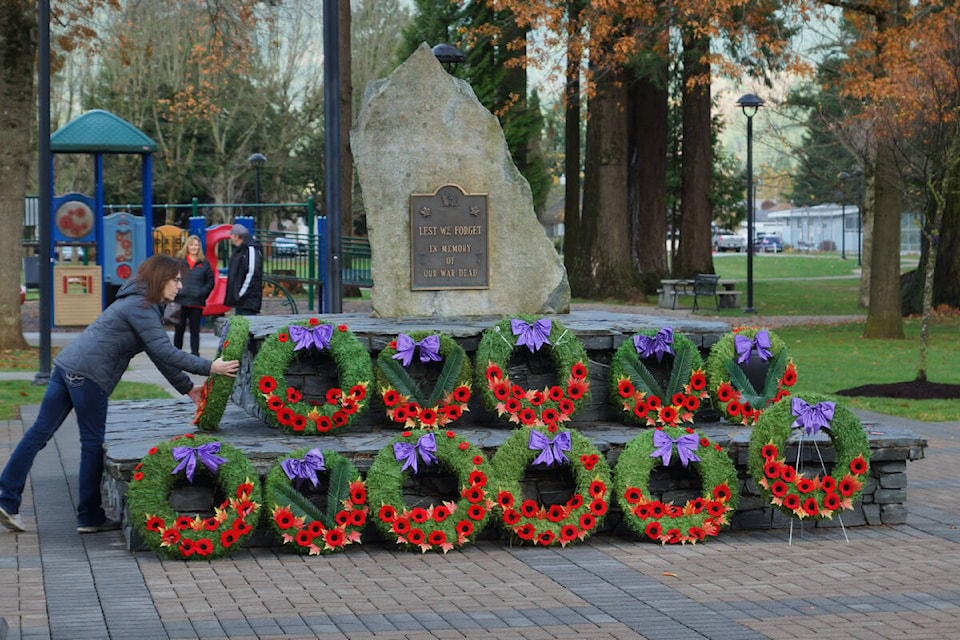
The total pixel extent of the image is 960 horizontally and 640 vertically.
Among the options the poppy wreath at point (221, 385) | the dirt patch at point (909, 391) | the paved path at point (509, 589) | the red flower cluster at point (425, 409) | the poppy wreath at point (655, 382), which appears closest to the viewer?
the paved path at point (509, 589)

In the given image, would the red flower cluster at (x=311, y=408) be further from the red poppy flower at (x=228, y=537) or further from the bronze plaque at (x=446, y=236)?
the bronze plaque at (x=446, y=236)

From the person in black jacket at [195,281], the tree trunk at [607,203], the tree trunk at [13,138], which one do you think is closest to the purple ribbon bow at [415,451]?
the person in black jacket at [195,281]

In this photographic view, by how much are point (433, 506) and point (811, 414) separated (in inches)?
93.9

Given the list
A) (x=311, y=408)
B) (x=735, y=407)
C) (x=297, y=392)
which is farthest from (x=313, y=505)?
(x=735, y=407)

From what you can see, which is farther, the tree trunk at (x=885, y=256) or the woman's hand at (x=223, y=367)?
the tree trunk at (x=885, y=256)

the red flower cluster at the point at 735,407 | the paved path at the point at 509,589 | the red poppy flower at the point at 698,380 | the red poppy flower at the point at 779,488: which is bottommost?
the paved path at the point at 509,589

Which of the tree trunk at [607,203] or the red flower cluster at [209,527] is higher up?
the tree trunk at [607,203]

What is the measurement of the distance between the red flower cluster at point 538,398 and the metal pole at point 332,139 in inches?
177

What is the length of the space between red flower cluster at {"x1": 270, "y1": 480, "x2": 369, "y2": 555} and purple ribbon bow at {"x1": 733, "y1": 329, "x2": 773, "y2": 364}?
2.94 metres

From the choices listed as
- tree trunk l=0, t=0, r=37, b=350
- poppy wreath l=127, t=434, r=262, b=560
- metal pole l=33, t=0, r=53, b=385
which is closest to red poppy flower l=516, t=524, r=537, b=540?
poppy wreath l=127, t=434, r=262, b=560

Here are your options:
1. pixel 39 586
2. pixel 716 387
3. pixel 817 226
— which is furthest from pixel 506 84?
pixel 817 226

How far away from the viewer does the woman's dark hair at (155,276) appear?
773cm

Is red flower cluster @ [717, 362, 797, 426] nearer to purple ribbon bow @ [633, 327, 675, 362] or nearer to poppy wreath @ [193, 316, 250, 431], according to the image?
purple ribbon bow @ [633, 327, 675, 362]

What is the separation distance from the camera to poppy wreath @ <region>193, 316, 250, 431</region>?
820 centimetres
